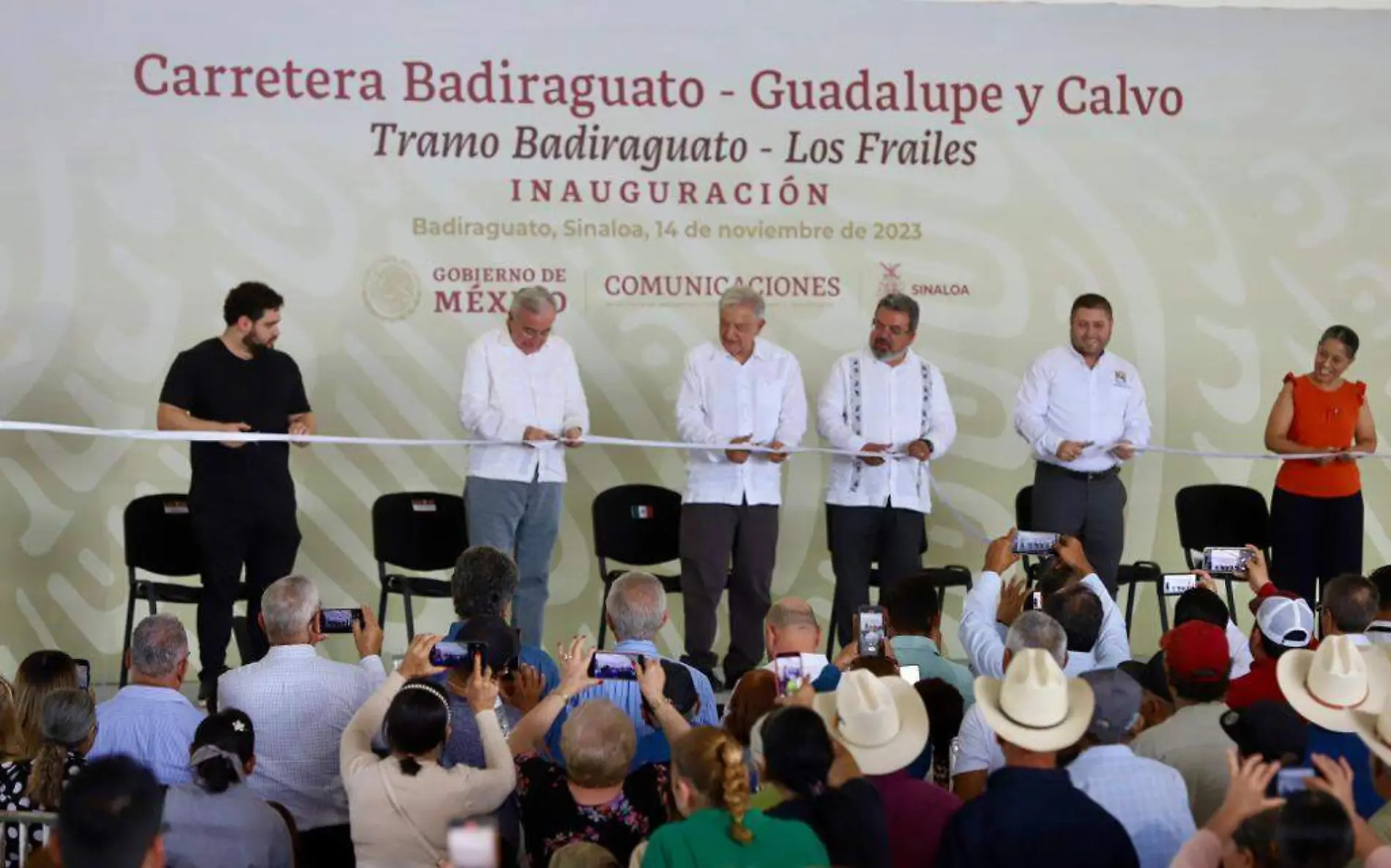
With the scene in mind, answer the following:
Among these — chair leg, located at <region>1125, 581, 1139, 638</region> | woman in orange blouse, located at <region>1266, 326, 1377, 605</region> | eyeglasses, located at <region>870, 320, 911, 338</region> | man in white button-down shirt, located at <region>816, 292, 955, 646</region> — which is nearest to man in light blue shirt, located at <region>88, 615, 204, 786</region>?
man in white button-down shirt, located at <region>816, 292, 955, 646</region>

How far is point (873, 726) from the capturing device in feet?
11.5

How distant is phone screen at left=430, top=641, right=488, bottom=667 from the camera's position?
4.11 meters

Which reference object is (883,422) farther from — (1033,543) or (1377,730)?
(1377,730)

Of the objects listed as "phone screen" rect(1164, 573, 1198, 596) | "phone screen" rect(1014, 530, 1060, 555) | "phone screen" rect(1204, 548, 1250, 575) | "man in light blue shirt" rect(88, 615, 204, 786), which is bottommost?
"man in light blue shirt" rect(88, 615, 204, 786)

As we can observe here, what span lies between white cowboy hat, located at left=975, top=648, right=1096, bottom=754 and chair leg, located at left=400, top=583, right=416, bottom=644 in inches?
160

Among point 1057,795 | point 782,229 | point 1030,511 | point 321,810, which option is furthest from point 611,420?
point 1057,795

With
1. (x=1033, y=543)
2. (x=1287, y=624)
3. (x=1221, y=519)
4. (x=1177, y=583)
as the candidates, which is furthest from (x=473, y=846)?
(x=1221, y=519)

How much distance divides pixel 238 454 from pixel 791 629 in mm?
2993

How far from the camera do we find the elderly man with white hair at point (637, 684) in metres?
4.24

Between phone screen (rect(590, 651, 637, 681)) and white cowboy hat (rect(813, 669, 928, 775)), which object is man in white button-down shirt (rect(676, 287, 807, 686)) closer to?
phone screen (rect(590, 651, 637, 681))

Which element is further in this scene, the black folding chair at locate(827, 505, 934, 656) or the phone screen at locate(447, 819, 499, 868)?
the black folding chair at locate(827, 505, 934, 656)

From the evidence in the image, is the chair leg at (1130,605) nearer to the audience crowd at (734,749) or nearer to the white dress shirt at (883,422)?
the white dress shirt at (883,422)

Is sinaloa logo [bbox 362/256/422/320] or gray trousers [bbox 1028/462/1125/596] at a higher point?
sinaloa logo [bbox 362/256/422/320]

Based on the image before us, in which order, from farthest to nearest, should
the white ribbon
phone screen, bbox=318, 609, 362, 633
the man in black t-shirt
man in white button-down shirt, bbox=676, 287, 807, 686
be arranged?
1. man in white button-down shirt, bbox=676, 287, 807, 686
2. the man in black t-shirt
3. the white ribbon
4. phone screen, bbox=318, 609, 362, 633
